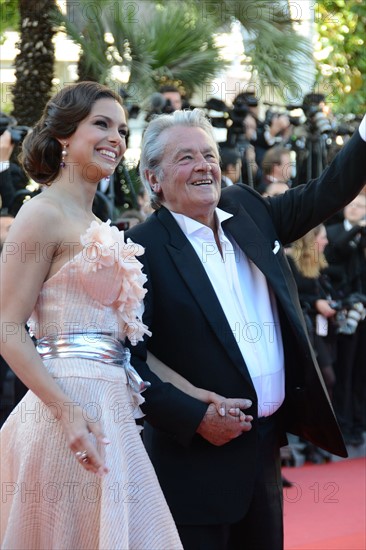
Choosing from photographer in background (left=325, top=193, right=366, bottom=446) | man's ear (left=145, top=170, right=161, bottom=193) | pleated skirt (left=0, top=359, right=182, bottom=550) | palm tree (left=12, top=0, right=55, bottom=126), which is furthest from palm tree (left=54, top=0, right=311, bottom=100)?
pleated skirt (left=0, top=359, right=182, bottom=550)

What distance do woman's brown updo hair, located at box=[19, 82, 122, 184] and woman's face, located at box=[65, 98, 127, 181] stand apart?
2 cm

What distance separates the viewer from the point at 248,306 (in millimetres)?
3211

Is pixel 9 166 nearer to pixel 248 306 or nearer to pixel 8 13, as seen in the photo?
pixel 248 306

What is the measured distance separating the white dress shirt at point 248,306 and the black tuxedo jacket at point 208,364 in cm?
4

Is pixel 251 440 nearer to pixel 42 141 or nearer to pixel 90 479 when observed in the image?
pixel 90 479

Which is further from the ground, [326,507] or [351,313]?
[351,313]

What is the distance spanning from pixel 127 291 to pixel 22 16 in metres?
7.12

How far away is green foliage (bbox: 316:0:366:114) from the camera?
48.5ft

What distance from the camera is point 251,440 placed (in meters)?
3.15

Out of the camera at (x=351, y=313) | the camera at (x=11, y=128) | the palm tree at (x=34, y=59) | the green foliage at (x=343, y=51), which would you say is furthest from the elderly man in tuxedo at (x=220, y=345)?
the green foliage at (x=343, y=51)

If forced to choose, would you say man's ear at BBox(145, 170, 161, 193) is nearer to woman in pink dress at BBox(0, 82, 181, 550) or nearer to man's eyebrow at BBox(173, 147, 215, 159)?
man's eyebrow at BBox(173, 147, 215, 159)

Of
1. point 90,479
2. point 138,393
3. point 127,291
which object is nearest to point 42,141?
point 127,291

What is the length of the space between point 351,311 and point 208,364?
14.9ft

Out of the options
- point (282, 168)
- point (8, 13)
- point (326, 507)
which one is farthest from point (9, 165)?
point (8, 13)
